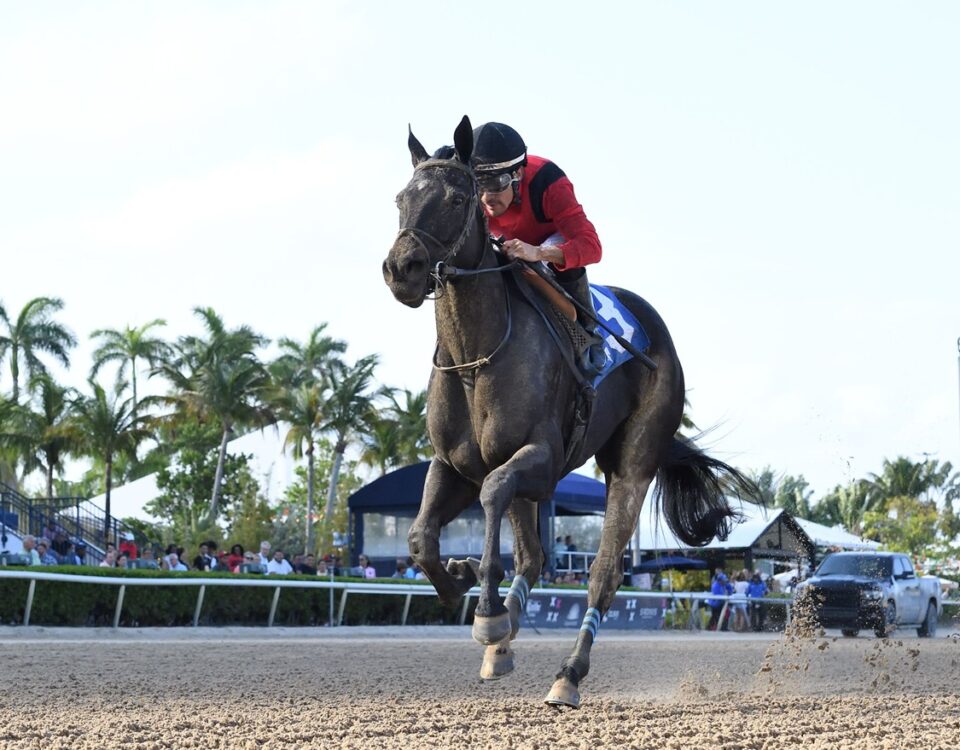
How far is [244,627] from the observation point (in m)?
17.8

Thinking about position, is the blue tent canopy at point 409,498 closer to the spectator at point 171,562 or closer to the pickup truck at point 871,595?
the pickup truck at point 871,595

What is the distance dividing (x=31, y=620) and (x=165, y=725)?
399 inches

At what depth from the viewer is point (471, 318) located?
6004 millimetres

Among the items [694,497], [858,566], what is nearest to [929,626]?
[858,566]

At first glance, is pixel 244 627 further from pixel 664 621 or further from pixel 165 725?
pixel 165 725

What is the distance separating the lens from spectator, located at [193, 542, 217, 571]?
20188 millimetres

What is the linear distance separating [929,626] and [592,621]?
63.0 feet

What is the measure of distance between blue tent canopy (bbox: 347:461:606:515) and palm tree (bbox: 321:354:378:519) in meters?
25.6

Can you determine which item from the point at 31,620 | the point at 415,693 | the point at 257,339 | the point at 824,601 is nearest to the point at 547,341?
the point at 415,693

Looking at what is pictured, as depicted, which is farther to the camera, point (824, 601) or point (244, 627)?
point (824, 601)

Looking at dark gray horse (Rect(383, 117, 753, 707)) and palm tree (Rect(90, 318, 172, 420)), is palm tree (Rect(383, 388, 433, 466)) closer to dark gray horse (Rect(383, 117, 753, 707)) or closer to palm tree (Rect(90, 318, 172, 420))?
palm tree (Rect(90, 318, 172, 420))

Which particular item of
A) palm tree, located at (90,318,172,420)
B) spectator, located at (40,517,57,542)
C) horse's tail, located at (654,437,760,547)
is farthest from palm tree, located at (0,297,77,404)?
horse's tail, located at (654,437,760,547)

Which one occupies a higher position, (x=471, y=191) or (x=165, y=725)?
(x=471, y=191)

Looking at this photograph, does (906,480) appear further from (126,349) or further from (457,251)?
(457,251)
